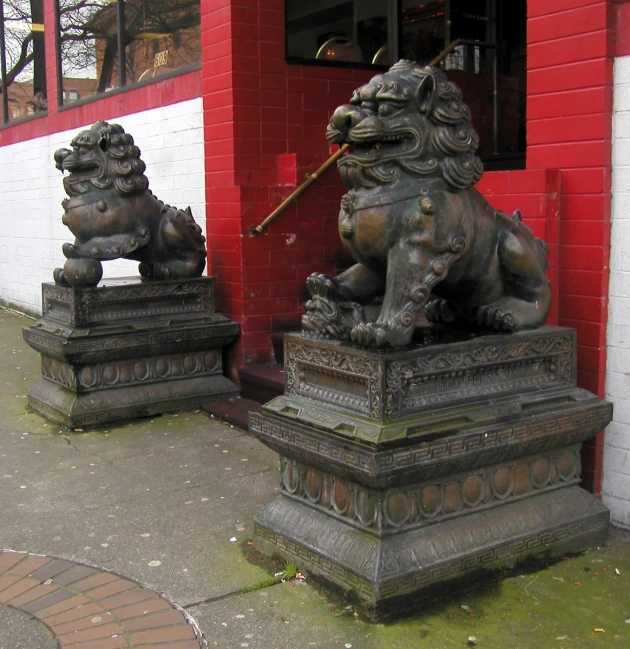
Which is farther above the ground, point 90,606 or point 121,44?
point 121,44

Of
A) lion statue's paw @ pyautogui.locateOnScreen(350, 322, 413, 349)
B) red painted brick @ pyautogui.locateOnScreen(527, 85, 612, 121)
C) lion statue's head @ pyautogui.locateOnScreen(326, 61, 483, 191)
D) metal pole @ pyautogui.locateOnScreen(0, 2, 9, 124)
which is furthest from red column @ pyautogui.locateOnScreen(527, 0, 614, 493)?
metal pole @ pyautogui.locateOnScreen(0, 2, 9, 124)

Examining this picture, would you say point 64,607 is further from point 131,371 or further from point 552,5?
point 552,5

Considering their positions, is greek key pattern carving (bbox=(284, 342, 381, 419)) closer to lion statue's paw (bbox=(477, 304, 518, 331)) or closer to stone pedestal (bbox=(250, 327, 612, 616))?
stone pedestal (bbox=(250, 327, 612, 616))

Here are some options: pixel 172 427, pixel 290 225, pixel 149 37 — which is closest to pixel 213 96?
pixel 290 225

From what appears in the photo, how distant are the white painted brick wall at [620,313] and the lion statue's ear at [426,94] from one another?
1.26 metres

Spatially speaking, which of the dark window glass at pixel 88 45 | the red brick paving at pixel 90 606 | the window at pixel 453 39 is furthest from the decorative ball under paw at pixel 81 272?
the dark window glass at pixel 88 45

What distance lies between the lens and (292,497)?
13.5 ft

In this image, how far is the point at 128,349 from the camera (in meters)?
6.70

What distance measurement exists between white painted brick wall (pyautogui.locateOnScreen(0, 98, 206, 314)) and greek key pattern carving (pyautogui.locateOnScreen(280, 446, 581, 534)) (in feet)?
14.3

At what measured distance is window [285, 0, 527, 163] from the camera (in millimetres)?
8250

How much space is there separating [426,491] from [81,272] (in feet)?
12.6

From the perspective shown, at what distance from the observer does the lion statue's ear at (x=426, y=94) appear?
3.64 meters

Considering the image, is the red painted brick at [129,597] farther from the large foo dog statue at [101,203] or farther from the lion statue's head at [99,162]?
the lion statue's head at [99,162]

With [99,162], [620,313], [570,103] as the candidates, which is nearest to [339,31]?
[99,162]
